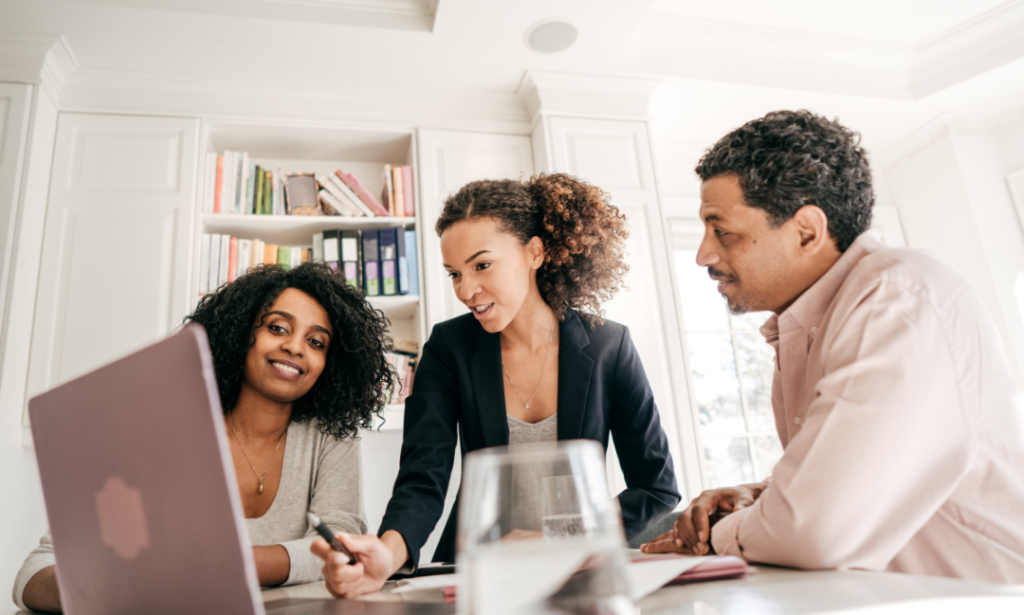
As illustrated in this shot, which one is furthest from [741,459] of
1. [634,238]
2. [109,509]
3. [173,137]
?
[109,509]

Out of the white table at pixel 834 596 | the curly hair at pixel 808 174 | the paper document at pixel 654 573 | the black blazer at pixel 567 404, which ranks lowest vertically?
the white table at pixel 834 596

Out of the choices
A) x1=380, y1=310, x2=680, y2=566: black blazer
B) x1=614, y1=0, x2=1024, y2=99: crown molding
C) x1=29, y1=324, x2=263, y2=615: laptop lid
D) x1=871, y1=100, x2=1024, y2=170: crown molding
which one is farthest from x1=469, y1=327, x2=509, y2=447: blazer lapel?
x1=871, y1=100, x2=1024, y2=170: crown molding

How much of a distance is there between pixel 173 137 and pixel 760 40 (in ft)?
9.46

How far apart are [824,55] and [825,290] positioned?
2923 millimetres

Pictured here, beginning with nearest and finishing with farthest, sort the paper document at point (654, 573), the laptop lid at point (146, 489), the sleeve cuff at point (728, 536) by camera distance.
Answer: the laptop lid at point (146, 489), the paper document at point (654, 573), the sleeve cuff at point (728, 536)

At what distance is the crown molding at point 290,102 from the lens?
2.72m

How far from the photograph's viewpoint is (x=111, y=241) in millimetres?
2564

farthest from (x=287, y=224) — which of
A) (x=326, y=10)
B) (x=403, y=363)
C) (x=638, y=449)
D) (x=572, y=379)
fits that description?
(x=638, y=449)

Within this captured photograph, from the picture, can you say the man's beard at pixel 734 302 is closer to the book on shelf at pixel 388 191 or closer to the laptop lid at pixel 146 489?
the laptop lid at pixel 146 489

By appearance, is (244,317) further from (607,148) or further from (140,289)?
(607,148)

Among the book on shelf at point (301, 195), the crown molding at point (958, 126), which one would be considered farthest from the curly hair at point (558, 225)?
the crown molding at point (958, 126)

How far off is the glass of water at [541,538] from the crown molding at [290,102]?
2.88 meters

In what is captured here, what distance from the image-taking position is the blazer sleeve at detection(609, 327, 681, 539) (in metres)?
1.30

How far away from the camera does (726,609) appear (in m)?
0.49
